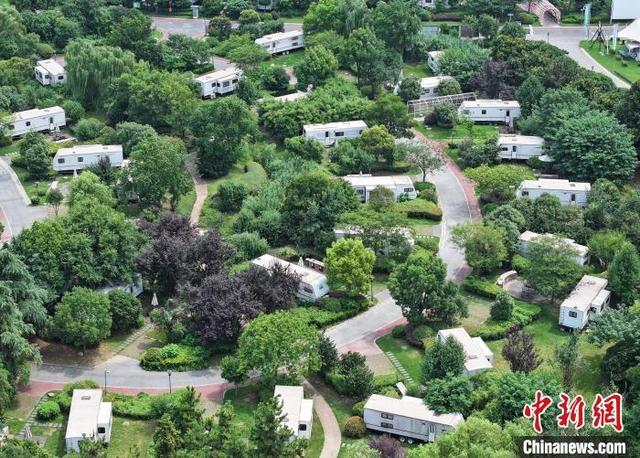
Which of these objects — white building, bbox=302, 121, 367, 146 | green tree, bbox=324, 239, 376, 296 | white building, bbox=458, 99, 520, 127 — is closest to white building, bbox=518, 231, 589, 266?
green tree, bbox=324, 239, 376, 296

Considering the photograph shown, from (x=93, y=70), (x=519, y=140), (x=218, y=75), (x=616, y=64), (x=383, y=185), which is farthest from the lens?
(x=616, y=64)

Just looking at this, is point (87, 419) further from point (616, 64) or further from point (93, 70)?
point (616, 64)

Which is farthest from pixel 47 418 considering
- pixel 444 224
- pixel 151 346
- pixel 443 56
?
pixel 443 56

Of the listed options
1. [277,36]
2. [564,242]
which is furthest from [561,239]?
[277,36]

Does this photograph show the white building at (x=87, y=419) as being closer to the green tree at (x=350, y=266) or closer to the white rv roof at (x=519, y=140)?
the green tree at (x=350, y=266)

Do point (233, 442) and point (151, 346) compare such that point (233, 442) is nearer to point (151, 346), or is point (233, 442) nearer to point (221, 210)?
point (151, 346)

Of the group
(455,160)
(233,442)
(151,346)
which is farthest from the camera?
(455,160)

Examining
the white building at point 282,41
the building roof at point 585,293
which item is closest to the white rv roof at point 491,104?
the white building at point 282,41
